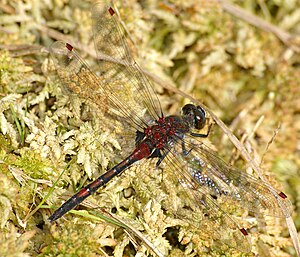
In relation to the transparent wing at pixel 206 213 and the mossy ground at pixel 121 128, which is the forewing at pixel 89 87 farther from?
the transparent wing at pixel 206 213

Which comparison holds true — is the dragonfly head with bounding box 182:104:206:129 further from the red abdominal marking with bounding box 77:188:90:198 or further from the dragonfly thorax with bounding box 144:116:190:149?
the red abdominal marking with bounding box 77:188:90:198

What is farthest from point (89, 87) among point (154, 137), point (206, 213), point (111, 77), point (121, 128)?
point (206, 213)

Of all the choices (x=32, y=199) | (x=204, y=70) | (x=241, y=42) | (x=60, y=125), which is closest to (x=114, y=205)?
(x=32, y=199)

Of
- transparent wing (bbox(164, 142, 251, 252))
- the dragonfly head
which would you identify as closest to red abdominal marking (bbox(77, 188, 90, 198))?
transparent wing (bbox(164, 142, 251, 252))

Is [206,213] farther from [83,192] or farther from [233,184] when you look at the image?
[83,192]

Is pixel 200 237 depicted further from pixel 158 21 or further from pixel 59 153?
pixel 158 21

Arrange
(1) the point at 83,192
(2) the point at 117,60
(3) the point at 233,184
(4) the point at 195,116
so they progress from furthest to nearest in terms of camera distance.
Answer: (2) the point at 117,60, (4) the point at 195,116, (3) the point at 233,184, (1) the point at 83,192
